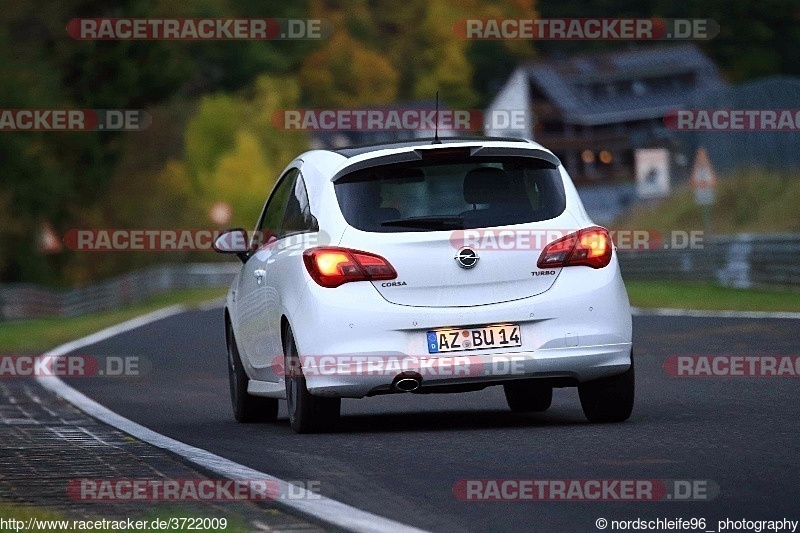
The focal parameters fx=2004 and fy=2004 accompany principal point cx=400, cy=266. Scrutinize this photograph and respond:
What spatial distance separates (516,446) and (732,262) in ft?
94.7

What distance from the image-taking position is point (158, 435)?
1227 centimetres

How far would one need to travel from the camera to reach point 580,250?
11.7 metres

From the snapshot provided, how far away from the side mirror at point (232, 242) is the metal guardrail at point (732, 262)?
72.1ft

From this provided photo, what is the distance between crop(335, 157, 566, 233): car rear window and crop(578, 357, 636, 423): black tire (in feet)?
3.55

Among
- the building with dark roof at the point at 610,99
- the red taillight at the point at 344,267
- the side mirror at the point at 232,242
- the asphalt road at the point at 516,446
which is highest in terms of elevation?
the building with dark roof at the point at 610,99

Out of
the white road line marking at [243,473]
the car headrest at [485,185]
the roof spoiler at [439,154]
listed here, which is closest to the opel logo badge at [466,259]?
the car headrest at [485,185]

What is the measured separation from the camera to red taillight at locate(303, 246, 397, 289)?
1152cm

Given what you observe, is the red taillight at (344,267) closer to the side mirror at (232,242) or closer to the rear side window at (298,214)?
the rear side window at (298,214)

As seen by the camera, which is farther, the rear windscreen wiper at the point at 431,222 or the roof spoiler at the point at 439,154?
the roof spoiler at the point at 439,154

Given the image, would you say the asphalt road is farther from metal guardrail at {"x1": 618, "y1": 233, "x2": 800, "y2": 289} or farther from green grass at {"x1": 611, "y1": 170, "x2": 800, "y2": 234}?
green grass at {"x1": 611, "y1": 170, "x2": 800, "y2": 234}

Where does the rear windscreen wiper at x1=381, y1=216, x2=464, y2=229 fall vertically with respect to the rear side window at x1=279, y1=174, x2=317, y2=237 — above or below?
below

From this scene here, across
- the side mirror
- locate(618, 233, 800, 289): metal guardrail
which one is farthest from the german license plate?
locate(618, 233, 800, 289): metal guardrail

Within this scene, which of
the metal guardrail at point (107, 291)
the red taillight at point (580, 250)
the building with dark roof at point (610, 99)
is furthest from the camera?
the building with dark roof at point (610, 99)

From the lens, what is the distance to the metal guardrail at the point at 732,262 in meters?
34.9
